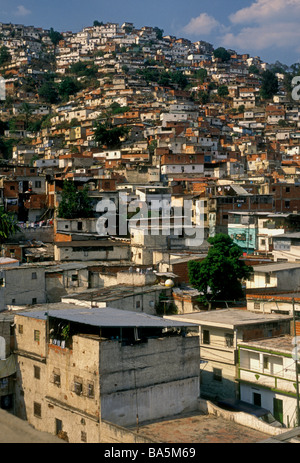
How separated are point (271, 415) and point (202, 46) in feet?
419

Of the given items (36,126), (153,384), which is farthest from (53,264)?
(36,126)

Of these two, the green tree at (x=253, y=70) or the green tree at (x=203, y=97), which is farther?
the green tree at (x=253, y=70)

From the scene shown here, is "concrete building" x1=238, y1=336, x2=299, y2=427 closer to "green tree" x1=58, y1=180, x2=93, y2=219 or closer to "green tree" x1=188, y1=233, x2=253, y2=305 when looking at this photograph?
"green tree" x1=188, y1=233, x2=253, y2=305

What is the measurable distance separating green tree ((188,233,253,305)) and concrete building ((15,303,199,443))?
697 centimetres

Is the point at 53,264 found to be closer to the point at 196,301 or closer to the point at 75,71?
the point at 196,301

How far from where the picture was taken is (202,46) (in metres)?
133

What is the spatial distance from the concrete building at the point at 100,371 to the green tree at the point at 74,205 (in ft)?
59.3

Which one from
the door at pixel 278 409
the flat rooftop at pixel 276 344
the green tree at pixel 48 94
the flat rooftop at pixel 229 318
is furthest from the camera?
the green tree at pixel 48 94

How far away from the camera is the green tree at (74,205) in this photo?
33.9 meters

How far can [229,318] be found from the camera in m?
18.5

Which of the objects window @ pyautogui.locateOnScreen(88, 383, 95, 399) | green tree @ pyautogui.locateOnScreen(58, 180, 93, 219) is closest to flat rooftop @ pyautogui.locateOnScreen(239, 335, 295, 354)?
window @ pyautogui.locateOnScreen(88, 383, 95, 399)

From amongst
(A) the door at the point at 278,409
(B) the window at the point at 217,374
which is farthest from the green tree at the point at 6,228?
(A) the door at the point at 278,409

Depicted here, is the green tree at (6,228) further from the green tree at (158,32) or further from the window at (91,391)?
the green tree at (158,32)

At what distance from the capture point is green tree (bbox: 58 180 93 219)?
111 feet
